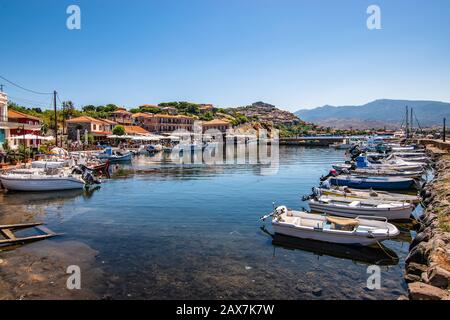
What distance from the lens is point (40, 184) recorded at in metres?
28.0

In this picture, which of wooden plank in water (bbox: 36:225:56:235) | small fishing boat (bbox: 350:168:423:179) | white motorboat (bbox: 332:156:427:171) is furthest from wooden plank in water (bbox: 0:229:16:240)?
small fishing boat (bbox: 350:168:423:179)

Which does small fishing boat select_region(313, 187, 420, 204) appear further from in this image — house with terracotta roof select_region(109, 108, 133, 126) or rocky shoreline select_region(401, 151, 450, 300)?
house with terracotta roof select_region(109, 108, 133, 126)

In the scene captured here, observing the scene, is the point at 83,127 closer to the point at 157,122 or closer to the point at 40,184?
the point at 157,122

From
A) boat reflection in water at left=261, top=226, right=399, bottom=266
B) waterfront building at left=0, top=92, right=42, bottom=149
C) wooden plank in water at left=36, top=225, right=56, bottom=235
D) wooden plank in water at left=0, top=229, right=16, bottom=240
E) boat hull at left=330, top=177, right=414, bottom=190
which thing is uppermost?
waterfront building at left=0, top=92, right=42, bottom=149

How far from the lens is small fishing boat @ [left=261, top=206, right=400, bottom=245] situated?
1444 centimetres

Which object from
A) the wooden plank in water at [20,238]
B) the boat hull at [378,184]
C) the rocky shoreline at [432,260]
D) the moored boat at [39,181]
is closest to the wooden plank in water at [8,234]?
the wooden plank in water at [20,238]

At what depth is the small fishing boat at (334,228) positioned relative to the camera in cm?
1444

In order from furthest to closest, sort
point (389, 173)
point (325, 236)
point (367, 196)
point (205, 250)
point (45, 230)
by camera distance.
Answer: point (389, 173)
point (367, 196)
point (45, 230)
point (325, 236)
point (205, 250)

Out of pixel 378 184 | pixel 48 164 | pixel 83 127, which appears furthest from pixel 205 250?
pixel 83 127

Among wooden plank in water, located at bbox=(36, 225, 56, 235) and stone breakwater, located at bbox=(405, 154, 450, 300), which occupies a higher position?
stone breakwater, located at bbox=(405, 154, 450, 300)

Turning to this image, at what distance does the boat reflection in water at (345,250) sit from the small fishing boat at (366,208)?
353 cm

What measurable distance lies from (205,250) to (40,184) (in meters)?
19.9

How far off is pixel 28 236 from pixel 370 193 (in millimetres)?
19886
